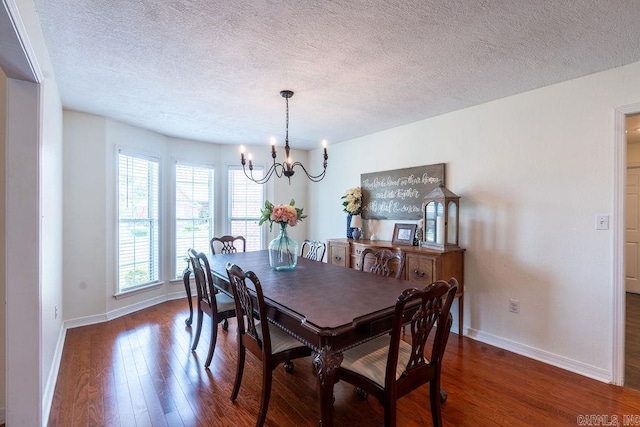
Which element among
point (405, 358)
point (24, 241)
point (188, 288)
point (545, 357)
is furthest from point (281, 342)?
point (545, 357)

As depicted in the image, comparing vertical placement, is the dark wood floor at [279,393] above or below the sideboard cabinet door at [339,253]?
below

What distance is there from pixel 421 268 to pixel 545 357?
125 cm

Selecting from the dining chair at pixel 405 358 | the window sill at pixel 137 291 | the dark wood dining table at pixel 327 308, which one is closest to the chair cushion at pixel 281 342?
the dark wood dining table at pixel 327 308

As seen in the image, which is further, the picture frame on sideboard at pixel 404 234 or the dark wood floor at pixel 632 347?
the picture frame on sideboard at pixel 404 234

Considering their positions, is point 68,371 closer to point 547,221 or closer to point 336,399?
point 336,399

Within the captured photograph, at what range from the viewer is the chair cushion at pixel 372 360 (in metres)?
1.55

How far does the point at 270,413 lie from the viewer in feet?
6.30

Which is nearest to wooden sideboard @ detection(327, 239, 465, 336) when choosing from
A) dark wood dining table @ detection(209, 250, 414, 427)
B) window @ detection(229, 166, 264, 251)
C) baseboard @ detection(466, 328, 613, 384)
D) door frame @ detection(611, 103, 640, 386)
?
baseboard @ detection(466, 328, 613, 384)

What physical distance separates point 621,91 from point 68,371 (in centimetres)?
480

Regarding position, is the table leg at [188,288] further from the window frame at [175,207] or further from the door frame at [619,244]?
the door frame at [619,244]

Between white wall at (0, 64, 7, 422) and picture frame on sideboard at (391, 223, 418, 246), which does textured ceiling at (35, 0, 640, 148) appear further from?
picture frame on sideboard at (391, 223, 418, 246)

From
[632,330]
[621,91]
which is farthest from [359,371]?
[632,330]

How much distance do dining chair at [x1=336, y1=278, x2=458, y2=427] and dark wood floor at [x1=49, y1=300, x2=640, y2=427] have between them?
447mm

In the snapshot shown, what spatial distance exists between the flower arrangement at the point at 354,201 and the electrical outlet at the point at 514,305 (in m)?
2.08
